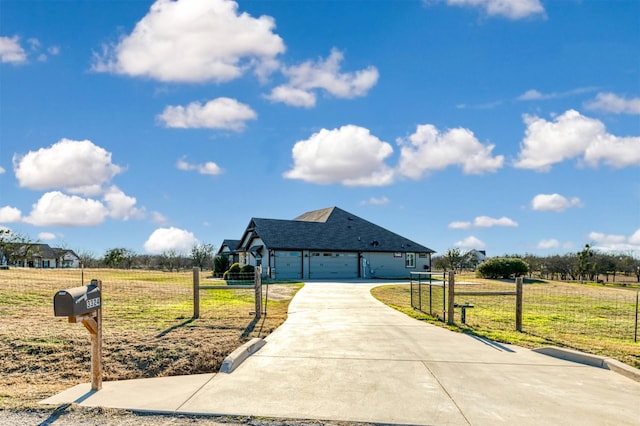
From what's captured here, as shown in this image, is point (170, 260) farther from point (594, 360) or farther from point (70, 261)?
point (594, 360)

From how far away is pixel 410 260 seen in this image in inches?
1672

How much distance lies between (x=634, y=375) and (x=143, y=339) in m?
7.93

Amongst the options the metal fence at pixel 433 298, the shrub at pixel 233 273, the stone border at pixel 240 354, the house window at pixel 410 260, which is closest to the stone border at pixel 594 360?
the metal fence at pixel 433 298

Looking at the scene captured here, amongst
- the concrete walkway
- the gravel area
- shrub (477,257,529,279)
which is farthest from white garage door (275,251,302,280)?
the gravel area

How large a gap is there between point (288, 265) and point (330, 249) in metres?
3.83

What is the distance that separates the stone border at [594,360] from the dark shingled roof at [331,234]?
28.4 meters

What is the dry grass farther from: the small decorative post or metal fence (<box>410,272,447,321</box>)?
metal fence (<box>410,272,447,321</box>)

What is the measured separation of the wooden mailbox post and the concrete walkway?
13.2 inches

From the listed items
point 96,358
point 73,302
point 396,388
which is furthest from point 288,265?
Result: point 73,302

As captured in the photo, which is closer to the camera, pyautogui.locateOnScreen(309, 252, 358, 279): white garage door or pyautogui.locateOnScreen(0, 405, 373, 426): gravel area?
pyautogui.locateOnScreen(0, 405, 373, 426): gravel area

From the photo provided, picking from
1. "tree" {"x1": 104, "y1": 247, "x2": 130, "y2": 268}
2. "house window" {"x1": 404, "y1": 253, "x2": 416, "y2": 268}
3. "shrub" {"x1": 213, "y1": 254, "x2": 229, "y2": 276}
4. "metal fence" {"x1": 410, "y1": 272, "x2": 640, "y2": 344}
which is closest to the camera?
"metal fence" {"x1": 410, "y1": 272, "x2": 640, "y2": 344}

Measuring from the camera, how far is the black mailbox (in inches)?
215

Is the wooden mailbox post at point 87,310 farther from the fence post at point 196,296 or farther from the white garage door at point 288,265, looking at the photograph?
the white garage door at point 288,265

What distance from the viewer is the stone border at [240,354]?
687cm
